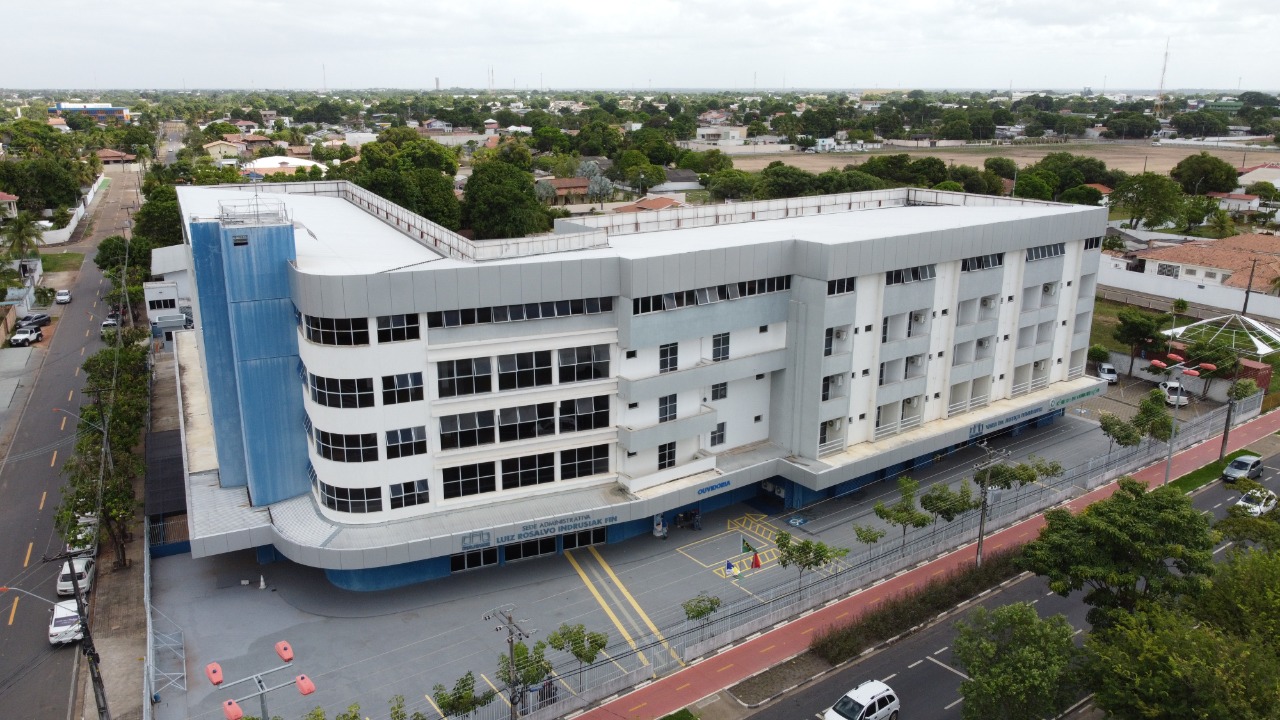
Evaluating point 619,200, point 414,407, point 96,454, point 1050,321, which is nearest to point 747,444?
point 414,407

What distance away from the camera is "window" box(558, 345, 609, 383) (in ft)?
147

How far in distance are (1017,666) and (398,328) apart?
28.5 metres

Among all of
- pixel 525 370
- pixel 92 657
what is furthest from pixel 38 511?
pixel 525 370

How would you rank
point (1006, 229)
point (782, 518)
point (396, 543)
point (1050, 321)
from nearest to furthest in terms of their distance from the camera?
point (396, 543)
point (782, 518)
point (1006, 229)
point (1050, 321)

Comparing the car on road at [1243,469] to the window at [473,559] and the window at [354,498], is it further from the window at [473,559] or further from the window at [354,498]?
the window at [354,498]

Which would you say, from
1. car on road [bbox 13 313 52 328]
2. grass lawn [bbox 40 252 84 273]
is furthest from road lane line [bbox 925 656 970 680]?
grass lawn [bbox 40 252 84 273]

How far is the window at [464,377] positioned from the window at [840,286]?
1913 centimetres

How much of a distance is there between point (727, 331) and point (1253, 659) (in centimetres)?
2755

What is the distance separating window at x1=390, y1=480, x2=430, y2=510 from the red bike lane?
543 inches

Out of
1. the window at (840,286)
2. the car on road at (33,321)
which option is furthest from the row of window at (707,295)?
the car on road at (33,321)

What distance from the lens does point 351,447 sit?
4178 cm

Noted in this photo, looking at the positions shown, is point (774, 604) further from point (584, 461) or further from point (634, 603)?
point (584, 461)

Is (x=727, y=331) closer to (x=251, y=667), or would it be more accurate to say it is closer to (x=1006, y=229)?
(x=1006, y=229)

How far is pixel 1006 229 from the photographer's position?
56094 millimetres
